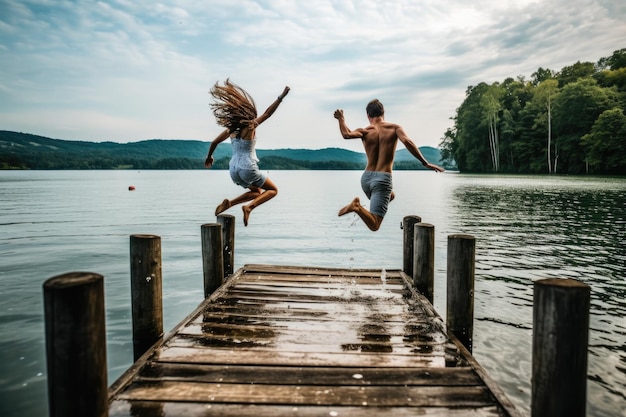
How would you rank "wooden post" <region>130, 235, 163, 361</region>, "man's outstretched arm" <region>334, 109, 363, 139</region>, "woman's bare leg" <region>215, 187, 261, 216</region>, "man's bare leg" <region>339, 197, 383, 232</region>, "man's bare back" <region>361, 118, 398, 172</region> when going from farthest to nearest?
"woman's bare leg" <region>215, 187, 261, 216</region> < "man's bare leg" <region>339, 197, 383, 232</region> < "man's bare back" <region>361, 118, 398, 172</region> < "man's outstretched arm" <region>334, 109, 363, 139</region> < "wooden post" <region>130, 235, 163, 361</region>

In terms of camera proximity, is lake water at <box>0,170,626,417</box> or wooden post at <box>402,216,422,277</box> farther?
wooden post at <box>402,216,422,277</box>

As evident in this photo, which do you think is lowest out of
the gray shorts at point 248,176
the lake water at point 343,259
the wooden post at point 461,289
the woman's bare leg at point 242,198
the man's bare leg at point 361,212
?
the lake water at point 343,259

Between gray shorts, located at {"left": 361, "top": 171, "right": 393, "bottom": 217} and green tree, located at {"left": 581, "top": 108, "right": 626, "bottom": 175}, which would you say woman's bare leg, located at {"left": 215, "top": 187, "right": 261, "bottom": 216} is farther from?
green tree, located at {"left": 581, "top": 108, "right": 626, "bottom": 175}

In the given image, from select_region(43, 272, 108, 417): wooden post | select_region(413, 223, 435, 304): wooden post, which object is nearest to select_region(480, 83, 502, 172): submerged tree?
select_region(413, 223, 435, 304): wooden post

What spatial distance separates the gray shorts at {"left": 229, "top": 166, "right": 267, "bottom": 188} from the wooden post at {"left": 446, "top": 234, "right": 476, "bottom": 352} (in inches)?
135

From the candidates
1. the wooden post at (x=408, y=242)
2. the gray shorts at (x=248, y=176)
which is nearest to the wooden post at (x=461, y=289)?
the wooden post at (x=408, y=242)

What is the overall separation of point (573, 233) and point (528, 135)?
2780 inches

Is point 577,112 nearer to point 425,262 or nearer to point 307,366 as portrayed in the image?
point 425,262

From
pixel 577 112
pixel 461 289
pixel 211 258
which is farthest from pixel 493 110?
pixel 461 289

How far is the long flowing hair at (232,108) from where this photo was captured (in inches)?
283

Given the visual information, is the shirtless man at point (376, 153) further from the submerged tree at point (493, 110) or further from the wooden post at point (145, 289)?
the submerged tree at point (493, 110)

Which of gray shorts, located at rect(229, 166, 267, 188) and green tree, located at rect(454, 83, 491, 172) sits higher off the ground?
green tree, located at rect(454, 83, 491, 172)

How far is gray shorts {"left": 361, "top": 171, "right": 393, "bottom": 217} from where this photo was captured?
734 cm

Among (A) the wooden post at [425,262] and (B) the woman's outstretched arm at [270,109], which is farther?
(A) the wooden post at [425,262]
